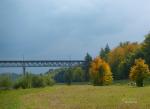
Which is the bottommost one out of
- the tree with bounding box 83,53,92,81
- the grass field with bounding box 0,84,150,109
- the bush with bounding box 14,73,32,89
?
the grass field with bounding box 0,84,150,109

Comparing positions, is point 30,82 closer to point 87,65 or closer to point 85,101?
point 87,65

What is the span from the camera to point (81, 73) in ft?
653

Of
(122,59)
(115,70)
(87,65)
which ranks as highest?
(122,59)

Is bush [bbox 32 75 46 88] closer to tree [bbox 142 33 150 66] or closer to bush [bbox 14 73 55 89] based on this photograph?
bush [bbox 14 73 55 89]

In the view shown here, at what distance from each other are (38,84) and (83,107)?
9982 cm

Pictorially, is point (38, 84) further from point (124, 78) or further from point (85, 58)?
point (85, 58)

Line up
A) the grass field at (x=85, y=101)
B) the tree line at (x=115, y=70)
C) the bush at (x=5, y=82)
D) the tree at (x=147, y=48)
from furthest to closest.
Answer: the tree at (x=147, y=48) → the bush at (x=5, y=82) → the tree line at (x=115, y=70) → the grass field at (x=85, y=101)

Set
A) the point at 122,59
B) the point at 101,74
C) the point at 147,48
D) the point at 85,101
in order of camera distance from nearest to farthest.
A: 1. the point at 85,101
2. the point at 101,74
3. the point at 147,48
4. the point at 122,59

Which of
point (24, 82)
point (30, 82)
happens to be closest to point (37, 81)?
point (30, 82)

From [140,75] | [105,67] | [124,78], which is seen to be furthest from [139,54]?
[140,75]

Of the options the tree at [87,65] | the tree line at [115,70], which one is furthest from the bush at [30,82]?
the tree at [87,65]

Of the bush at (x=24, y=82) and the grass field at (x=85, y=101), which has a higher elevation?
the bush at (x=24, y=82)

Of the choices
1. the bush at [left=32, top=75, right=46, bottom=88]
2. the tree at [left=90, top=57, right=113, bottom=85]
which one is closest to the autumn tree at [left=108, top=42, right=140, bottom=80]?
the tree at [left=90, top=57, right=113, bottom=85]

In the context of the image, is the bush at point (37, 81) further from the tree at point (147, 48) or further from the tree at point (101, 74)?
the tree at point (147, 48)
